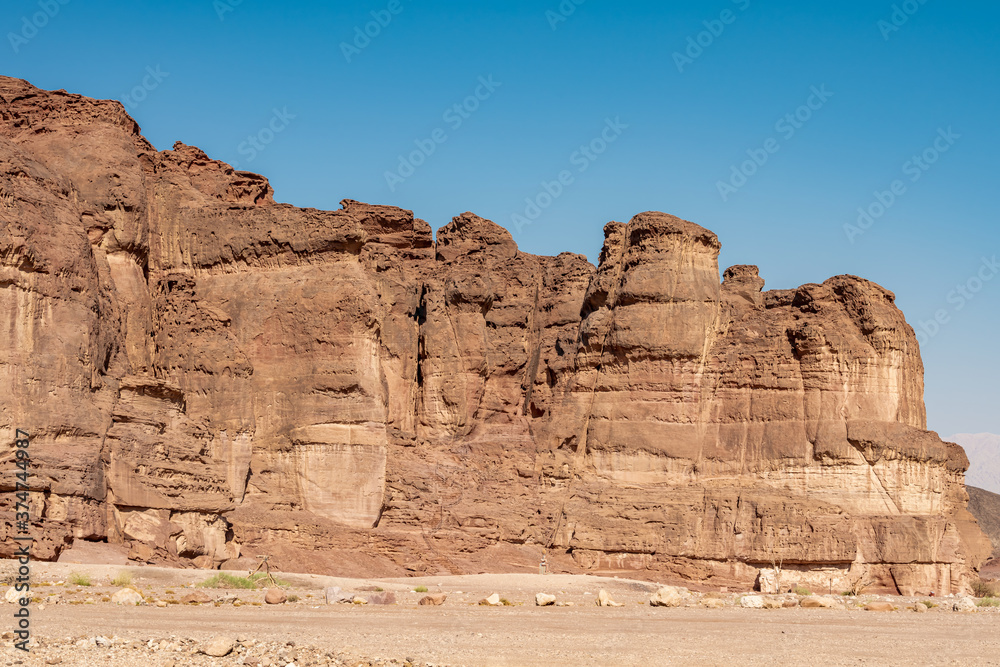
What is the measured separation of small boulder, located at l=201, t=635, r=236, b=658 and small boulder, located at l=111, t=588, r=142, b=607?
6.54m

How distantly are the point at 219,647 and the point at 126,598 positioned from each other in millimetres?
7059

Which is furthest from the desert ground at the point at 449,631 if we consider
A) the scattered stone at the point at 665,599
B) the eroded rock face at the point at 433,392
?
the eroded rock face at the point at 433,392

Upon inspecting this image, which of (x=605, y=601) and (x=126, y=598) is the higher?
(x=605, y=601)

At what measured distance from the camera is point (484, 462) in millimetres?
45844

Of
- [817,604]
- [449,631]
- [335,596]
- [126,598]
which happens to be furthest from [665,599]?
[126,598]

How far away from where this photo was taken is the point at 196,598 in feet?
80.4

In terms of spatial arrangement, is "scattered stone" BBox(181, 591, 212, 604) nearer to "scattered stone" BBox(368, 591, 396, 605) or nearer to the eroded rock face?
"scattered stone" BBox(368, 591, 396, 605)

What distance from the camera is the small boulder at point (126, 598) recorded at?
76.0ft

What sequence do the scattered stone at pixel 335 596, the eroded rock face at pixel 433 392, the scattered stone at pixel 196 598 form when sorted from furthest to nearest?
the eroded rock face at pixel 433 392, the scattered stone at pixel 335 596, the scattered stone at pixel 196 598

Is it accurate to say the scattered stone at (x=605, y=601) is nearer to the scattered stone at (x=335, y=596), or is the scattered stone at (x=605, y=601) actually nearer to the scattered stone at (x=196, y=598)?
the scattered stone at (x=335, y=596)

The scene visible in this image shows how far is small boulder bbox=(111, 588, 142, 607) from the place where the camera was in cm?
2317

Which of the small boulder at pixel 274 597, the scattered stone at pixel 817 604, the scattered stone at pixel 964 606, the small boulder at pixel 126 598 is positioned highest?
the scattered stone at pixel 964 606

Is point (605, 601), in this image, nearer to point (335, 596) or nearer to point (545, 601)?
point (545, 601)

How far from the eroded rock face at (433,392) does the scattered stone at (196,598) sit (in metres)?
8.81
